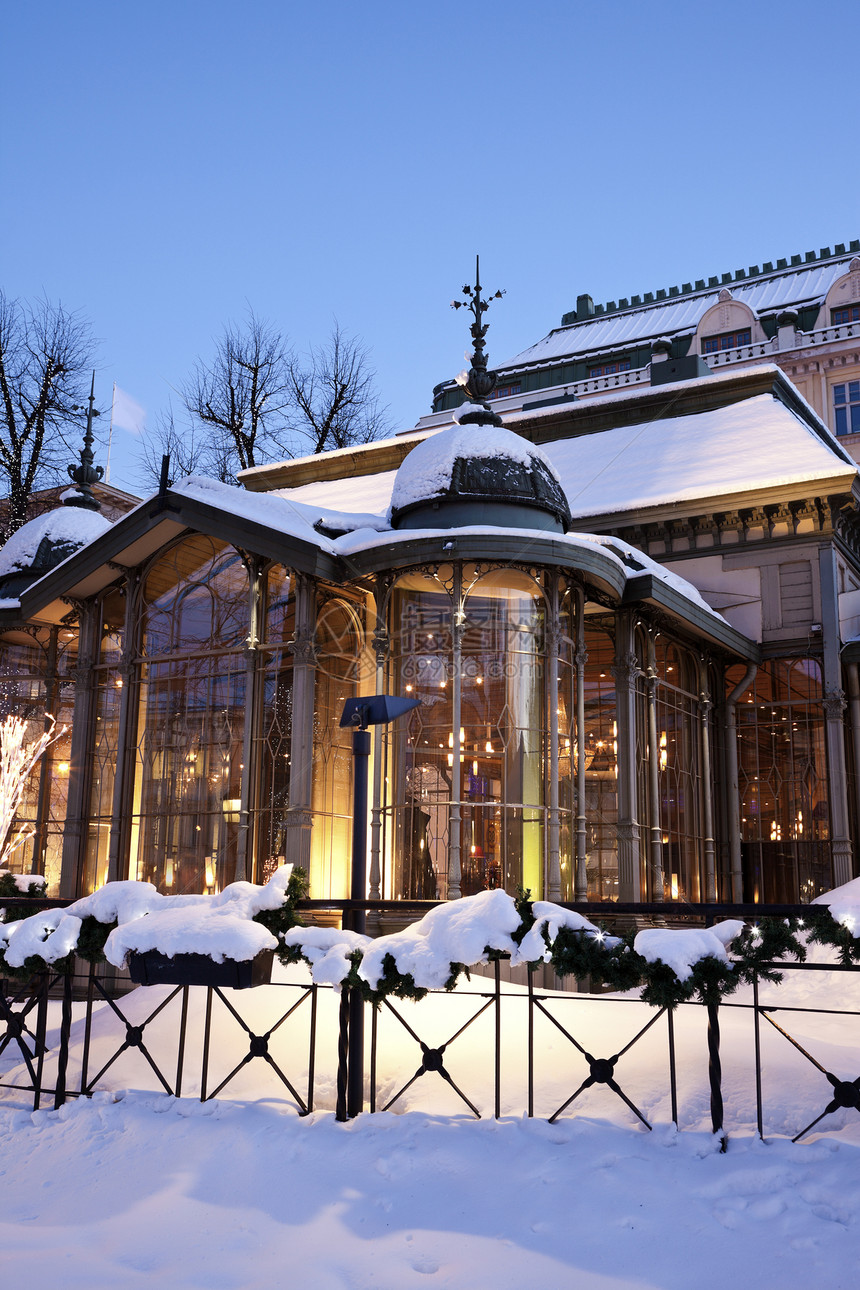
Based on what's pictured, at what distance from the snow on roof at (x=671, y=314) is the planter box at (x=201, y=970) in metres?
37.6

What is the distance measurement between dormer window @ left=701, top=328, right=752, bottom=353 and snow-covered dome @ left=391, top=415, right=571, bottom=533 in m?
28.2

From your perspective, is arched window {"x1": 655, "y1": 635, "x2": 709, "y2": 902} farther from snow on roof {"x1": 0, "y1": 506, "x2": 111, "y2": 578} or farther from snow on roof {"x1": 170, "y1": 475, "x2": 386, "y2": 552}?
snow on roof {"x1": 0, "y1": 506, "x2": 111, "y2": 578}

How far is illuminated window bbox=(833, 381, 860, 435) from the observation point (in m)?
36.3

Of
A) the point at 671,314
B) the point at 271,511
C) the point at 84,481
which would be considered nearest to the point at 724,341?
the point at 671,314

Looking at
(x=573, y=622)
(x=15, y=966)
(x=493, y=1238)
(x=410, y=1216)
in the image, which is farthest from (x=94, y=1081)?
(x=573, y=622)

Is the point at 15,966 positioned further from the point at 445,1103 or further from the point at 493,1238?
the point at 493,1238

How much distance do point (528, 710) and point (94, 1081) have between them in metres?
6.78

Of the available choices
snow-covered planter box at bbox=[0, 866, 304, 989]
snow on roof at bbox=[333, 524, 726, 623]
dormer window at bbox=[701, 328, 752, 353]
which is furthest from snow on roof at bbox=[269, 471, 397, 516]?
dormer window at bbox=[701, 328, 752, 353]

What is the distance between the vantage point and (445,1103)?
7.18 metres

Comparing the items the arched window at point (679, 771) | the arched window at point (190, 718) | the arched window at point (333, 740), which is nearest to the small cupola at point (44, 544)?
the arched window at point (190, 718)

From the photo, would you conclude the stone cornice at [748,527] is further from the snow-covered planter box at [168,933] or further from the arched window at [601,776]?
the snow-covered planter box at [168,933]

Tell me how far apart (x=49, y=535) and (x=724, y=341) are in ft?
92.9

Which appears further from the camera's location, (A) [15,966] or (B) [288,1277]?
(A) [15,966]

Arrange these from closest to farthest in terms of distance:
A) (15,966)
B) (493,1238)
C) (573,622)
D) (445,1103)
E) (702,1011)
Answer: (493,1238)
(445,1103)
(15,966)
(702,1011)
(573,622)
